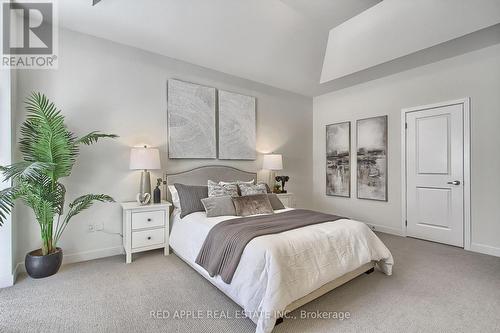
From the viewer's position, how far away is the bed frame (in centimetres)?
213

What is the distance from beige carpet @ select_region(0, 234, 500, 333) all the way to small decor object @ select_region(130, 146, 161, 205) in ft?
2.64

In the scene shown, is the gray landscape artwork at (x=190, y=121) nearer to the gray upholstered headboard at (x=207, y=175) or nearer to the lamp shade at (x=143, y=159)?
the gray upholstered headboard at (x=207, y=175)

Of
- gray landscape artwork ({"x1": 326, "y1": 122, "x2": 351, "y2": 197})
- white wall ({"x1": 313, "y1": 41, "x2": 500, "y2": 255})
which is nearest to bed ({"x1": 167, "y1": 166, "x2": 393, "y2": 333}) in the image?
white wall ({"x1": 313, "y1": 41, "x2": 500, "y2": 255})

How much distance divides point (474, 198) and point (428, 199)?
549 mm

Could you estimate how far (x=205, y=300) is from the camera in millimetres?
2123

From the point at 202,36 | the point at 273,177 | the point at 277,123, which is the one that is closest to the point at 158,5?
the point at 202,36

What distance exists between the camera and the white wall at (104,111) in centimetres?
281

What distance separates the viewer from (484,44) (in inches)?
125

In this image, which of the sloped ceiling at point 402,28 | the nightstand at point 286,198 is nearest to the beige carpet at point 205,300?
the nightstand at point 286,198

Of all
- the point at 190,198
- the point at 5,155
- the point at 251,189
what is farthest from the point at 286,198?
the point at 5,155

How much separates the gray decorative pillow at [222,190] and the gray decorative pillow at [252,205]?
292mm

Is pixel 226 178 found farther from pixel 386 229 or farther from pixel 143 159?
pixel 386 229

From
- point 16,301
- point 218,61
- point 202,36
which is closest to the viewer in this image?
point 16,301

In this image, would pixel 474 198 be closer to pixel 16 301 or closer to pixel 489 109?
pixel 489 109
